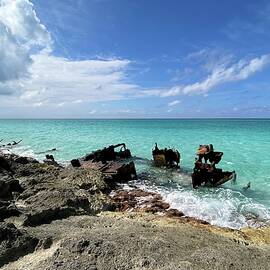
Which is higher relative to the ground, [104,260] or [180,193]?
[104,260]

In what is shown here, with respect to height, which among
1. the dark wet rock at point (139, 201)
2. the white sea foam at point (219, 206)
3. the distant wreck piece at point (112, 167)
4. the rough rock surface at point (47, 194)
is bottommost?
the white sea foam at point (219, 206)

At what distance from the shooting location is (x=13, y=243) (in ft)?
23.5

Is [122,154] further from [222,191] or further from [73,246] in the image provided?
[73,246]

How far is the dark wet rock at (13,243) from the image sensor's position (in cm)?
692

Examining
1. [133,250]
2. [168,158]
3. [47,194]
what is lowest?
[168,158]

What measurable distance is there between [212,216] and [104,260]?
8870mm

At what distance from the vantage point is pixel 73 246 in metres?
7.09

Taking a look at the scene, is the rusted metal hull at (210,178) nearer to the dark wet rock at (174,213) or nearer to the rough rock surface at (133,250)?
the dark wet rock at (174,213)

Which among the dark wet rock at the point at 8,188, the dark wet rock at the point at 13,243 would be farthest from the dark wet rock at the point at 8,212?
the dark wet rock at the point at 8,188

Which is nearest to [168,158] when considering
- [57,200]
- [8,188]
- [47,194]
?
[8,188]

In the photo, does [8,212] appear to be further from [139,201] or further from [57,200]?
[139,201]

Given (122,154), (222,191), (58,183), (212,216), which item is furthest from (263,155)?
(58,183)

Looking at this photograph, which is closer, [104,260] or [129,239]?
[104,260]

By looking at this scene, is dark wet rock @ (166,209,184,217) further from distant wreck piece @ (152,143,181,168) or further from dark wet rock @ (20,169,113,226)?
distant wreck piece @ (152,143,181,168)
